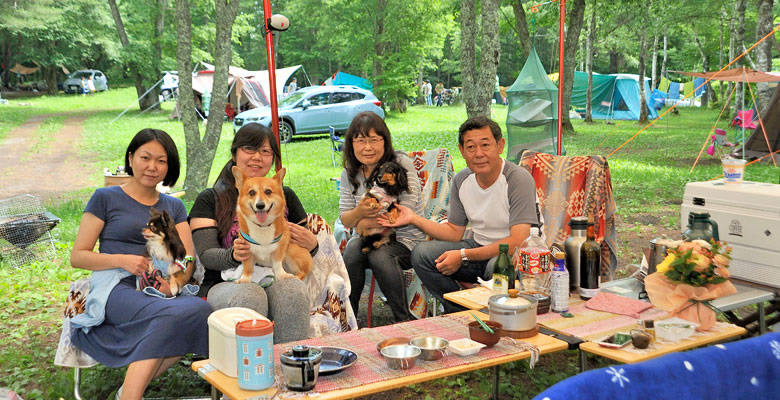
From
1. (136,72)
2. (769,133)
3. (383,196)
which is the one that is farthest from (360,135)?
(136,72)

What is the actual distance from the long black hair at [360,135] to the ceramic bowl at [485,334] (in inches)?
62.1

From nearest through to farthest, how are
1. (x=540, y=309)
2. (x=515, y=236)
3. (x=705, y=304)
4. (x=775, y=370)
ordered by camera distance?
1. (x=775, y=370)
2. (x=705, y=304)
3. (x=540, y=309)
4. (x=515, y=236)

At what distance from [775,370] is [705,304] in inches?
40.5

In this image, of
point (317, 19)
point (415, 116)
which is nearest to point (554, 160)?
point (317, 19)

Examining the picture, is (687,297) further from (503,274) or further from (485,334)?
(485,334)

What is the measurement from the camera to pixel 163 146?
2777mm

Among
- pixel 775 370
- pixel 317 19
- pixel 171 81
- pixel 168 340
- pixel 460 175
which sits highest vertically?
pixel 317 19

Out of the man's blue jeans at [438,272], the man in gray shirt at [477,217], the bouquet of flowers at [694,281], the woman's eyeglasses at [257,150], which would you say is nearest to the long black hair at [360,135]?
the man in gray shirt at [477,217]

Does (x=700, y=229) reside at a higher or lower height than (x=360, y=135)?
lower

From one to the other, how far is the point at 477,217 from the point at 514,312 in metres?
1.19

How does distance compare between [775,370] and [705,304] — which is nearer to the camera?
[775,370]

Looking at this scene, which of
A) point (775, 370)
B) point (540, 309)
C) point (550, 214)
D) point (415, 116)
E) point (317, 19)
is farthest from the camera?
point (415, 116)

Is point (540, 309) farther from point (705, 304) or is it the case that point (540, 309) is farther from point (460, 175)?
point (460, 175)

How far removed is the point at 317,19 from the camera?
19.9m
